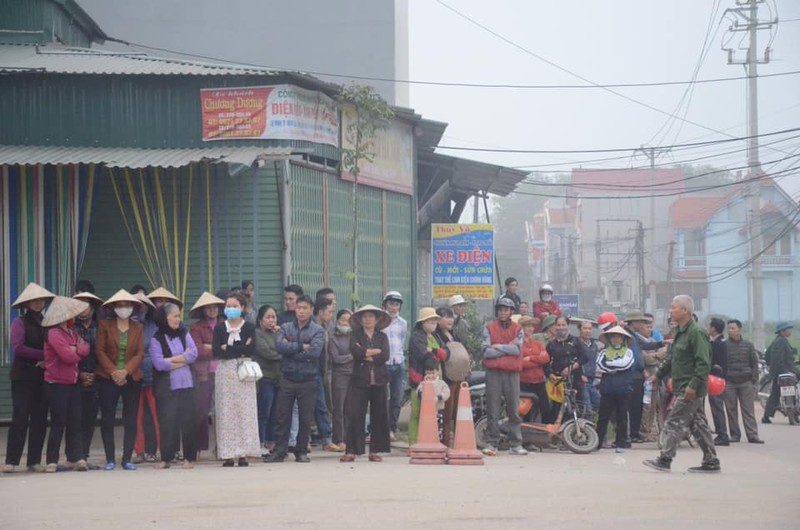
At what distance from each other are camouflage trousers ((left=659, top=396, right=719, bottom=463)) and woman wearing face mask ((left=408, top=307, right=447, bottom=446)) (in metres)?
3.16

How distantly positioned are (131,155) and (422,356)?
4.92 m

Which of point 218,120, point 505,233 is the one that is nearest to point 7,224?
point 218,120

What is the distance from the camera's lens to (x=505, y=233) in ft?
498

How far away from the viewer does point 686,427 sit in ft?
40.9

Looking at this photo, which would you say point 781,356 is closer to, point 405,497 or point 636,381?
point 636,381

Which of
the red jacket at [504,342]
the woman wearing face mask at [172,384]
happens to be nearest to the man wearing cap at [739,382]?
the red jacket at [504,342]

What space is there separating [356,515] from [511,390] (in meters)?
6.44

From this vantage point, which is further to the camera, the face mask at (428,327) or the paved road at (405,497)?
the face mask at (428,327)

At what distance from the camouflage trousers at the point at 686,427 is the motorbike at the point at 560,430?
287 centimetres

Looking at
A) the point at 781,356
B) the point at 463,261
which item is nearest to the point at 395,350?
the point at 463,261

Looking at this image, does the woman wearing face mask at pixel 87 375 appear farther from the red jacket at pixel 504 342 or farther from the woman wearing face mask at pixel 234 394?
the red jacket at pixel 504 342

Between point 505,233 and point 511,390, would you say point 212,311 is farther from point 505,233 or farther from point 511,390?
point 505,233

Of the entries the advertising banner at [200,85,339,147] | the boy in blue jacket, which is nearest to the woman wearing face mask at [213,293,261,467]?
the advertising banner at [200,85,339,147]

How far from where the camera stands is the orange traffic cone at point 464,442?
13375 mm
